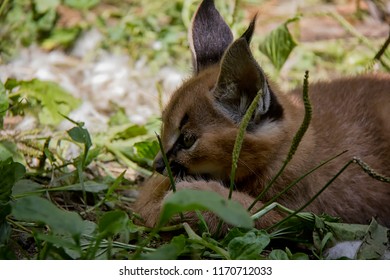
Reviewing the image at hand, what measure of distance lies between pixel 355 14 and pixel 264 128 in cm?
403

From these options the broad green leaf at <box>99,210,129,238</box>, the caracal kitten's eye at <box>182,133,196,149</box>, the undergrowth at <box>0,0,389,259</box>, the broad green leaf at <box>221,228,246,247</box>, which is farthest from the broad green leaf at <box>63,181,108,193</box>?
the broad green leaf at <box>99,210,129,238</box>

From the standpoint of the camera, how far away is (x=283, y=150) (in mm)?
3561

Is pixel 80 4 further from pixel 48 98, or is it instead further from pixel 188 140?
pixel 188 140

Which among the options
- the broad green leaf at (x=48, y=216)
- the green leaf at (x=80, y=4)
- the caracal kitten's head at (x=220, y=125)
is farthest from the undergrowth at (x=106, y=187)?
the caracal kitten's head at (x=220, y=125)

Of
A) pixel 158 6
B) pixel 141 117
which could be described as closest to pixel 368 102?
pixel 141 117

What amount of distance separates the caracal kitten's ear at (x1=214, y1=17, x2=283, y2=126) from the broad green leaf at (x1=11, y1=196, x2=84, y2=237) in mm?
1131

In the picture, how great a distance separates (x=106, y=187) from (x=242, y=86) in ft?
3.40

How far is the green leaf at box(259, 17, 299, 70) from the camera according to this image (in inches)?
186

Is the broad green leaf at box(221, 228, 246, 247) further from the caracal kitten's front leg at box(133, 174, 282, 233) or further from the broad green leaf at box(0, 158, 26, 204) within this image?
the broad green leaf at box(0, 158, 26, 204)

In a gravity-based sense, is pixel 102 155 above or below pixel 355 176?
below

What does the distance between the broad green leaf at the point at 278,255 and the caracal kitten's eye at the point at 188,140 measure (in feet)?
2.23

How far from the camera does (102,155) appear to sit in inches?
189

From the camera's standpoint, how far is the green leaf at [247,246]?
2973 millimetres

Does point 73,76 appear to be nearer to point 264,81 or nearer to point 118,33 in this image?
point 118,33
